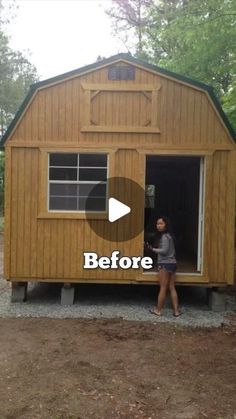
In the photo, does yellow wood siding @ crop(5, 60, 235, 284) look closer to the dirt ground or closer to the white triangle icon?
the white triangle icon

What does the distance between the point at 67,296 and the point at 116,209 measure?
1830mm

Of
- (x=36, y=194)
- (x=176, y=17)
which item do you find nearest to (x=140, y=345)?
(x=36, y=194)

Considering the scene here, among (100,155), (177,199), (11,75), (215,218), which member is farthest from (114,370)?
(11,75)

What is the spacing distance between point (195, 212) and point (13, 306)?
15.4 feet

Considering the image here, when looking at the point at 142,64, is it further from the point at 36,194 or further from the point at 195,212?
the point at 195,212

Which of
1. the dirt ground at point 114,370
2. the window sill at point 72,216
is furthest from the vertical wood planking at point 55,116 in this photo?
the dirt ground at point 114,370

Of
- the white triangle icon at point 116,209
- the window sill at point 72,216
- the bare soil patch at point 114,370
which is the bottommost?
the bare soil patch at point 114,370

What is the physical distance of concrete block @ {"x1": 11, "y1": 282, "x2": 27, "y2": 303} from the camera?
783 cm

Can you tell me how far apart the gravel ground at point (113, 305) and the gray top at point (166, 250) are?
3.17 feet

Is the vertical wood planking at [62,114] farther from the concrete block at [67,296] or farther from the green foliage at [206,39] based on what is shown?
the green foliage at [206,39]

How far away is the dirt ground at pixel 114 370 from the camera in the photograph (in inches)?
157

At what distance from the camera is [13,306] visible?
7648mm

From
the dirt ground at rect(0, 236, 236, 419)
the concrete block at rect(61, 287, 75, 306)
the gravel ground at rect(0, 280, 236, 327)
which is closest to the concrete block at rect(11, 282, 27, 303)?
the gravel ground at rect(0, 280, 236, 327)
